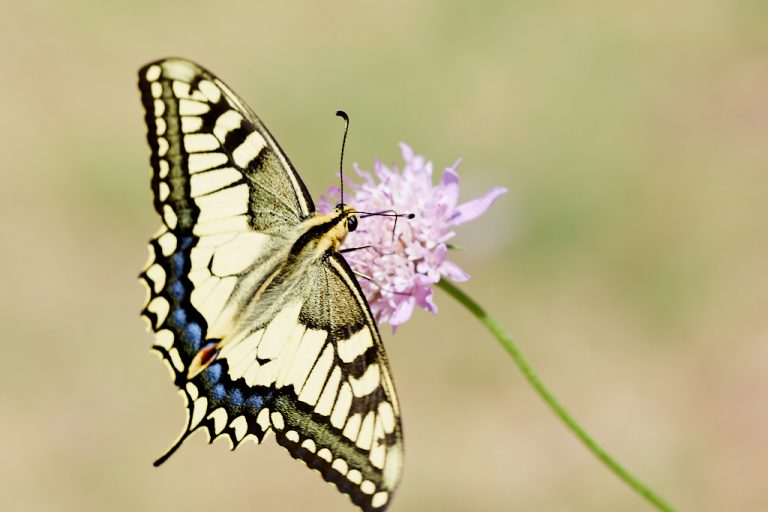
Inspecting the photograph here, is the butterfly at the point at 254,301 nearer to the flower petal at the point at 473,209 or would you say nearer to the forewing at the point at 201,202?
the forewing at the point at 201,202

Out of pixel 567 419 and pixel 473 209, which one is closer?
pixel 567 419

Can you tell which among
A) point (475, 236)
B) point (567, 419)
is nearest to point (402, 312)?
point (567, 419)

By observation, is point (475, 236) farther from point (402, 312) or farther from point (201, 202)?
point (201, 202)

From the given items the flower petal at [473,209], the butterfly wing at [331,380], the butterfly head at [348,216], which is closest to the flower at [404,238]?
the flower petal at [473,209]

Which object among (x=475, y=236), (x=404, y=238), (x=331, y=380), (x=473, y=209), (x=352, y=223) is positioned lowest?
(x=331, y=380)

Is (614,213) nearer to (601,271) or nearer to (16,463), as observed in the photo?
(601,271)
